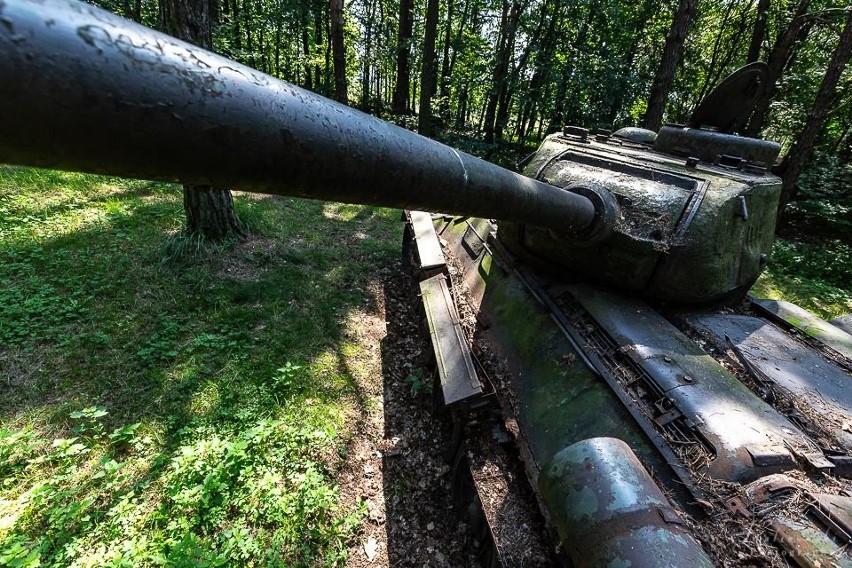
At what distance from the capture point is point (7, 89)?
0.59 meters

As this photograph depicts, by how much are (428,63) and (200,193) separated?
912cm

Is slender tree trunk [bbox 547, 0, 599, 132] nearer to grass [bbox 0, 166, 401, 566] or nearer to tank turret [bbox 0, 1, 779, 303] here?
grass [bbox 0, 166, 401, 566]

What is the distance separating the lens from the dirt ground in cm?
339

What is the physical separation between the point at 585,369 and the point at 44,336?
5.20m

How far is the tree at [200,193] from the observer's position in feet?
16.3

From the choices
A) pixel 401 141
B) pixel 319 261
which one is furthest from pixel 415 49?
pixel 401 141

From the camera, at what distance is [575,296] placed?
3662mm

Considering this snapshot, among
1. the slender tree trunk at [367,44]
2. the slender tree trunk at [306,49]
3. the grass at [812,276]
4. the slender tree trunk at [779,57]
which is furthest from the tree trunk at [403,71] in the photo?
the grass at [812,276]

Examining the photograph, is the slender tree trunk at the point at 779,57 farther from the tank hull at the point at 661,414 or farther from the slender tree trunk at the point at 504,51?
the tank hull at the point at 661,414

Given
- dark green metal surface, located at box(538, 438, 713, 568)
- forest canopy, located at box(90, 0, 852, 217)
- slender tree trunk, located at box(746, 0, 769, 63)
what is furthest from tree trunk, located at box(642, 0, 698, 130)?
dark green metal surface, located at box(538, 438, 713, 568)

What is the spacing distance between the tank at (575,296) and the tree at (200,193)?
3212mm

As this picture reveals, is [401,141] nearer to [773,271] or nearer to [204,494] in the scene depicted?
[204,494]

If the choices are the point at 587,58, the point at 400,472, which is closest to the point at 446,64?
the point at 587,58

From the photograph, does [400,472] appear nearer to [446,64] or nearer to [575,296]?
[575,296]
